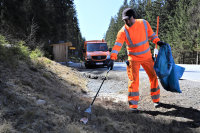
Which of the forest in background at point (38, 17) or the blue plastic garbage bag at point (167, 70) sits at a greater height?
the forest in background at point (38, 17)

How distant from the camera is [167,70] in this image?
12.5 ft

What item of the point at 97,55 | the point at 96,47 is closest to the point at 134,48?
the point at 97,55

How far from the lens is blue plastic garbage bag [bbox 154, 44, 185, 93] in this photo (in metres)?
3.76

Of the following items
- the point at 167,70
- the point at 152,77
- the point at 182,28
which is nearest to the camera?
the point at 167,70

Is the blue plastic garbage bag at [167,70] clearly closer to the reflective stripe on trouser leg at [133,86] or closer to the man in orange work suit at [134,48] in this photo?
the man in orange work suit at [134,48]

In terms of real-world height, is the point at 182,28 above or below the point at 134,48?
above

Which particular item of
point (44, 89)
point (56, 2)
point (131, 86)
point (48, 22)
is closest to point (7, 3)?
point (48, 22)

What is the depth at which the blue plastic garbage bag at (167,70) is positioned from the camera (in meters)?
3.76

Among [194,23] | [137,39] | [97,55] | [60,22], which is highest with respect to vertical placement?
[194,23]

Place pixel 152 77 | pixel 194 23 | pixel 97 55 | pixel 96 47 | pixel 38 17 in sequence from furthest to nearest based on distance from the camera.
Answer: pixel 194 23 → pixel 38 17 → pixel 96 47 → pixel 97 55 → pixel 152 77

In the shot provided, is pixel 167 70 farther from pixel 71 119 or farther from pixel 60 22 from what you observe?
pixel 60 22

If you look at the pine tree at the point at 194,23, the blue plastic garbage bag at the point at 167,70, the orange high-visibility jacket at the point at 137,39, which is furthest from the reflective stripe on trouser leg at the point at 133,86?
the pine tree at the point at 194,23

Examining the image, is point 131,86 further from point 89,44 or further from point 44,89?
point 89,44

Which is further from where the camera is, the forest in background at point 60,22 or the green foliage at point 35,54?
the forest in background at point 60,22
